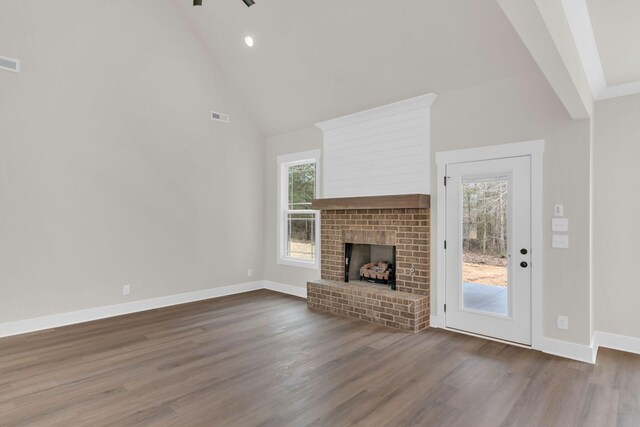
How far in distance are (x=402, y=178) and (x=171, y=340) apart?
131 inches

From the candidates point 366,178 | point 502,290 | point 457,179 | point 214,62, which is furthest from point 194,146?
point 502,290

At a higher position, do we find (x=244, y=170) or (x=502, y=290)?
(x=244, y=170)

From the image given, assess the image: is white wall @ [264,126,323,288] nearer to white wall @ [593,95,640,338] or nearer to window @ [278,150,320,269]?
window @ [278,150,320,269]

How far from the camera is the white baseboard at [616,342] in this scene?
139 inches

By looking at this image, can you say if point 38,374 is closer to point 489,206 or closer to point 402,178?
point 402,178

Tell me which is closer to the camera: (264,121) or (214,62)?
(214,62)

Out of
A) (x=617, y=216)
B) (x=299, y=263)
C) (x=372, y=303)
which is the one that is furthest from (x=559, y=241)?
(x=299, y=263)

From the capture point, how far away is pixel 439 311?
A: 4297mm

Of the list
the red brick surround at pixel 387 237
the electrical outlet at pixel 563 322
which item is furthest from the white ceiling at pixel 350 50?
the electrical outlet at pixel 563 322

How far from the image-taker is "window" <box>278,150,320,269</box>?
5.95 metres

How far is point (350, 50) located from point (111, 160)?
3.39 meters

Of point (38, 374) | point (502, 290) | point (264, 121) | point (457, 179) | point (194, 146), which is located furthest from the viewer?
point (264, 121)

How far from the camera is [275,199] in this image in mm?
6441

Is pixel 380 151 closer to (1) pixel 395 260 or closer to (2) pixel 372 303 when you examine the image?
(1) pixel 395 260
